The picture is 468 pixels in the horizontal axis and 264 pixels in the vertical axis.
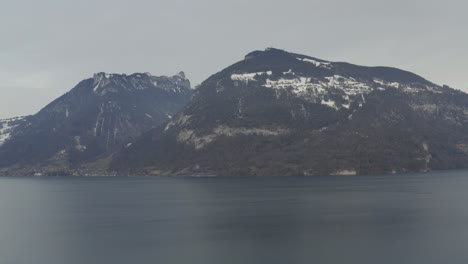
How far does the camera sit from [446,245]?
99.6 metres

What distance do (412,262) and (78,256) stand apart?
5913cm

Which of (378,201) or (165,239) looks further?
(378,201)

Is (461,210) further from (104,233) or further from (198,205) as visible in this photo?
(104,233)

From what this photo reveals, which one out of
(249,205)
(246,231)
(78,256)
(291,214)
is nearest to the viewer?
(78,256)

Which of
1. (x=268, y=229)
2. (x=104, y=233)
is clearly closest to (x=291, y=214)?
(x=268, y=229)

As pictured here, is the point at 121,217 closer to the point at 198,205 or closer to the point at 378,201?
the point at 198,205

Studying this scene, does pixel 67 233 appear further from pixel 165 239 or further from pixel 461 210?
pixel 461 210

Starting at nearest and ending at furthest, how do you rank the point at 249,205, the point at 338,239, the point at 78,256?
1. the point at 78,256
2. the point at 338,239
3. the point at 249,205

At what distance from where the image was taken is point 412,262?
8562cm

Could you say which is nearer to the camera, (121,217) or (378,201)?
(121,217)

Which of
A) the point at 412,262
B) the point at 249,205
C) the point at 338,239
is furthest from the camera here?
the point at 249,205

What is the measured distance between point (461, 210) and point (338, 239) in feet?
216

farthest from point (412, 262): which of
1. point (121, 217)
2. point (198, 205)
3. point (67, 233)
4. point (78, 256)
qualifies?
point (198, 205)

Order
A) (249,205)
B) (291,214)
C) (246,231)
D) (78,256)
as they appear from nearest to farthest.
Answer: (78,256) < (246,231) < (291,214) < (249,205)
